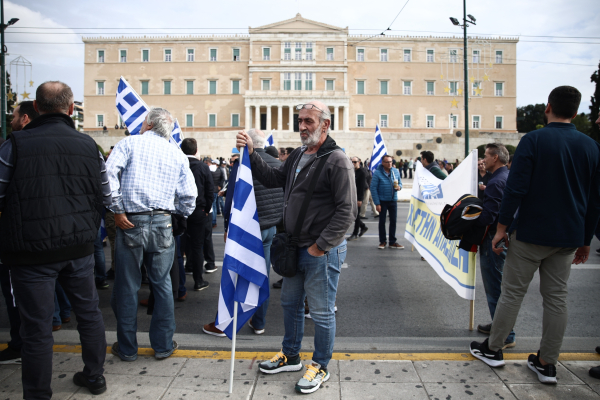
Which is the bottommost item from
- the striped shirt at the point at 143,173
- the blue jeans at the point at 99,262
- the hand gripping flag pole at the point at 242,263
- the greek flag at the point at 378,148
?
the blue jeans at the point at 99,262

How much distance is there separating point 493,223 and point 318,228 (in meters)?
1.66

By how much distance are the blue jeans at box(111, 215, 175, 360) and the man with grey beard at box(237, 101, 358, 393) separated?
862mm

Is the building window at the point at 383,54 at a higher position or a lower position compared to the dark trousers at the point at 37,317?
higher

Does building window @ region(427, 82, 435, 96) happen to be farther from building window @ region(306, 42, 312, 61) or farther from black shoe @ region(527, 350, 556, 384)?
black shoe @ region(527, 350, 556, 384)

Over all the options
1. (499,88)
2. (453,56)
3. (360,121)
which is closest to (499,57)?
(499,88)

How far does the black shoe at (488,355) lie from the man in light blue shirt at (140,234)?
2351 mm

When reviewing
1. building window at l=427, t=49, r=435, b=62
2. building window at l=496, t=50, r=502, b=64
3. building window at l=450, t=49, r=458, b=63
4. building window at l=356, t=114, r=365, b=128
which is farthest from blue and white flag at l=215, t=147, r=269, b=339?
building window at l=496, t=50, r=502, b=64

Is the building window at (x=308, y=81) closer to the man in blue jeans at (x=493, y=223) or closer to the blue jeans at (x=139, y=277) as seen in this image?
the man in blue jeans at (x=493, y=223)

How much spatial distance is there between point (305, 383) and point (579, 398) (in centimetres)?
172

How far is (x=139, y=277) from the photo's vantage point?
3326 mm

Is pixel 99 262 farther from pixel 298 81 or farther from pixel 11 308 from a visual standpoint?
pixel 298 81

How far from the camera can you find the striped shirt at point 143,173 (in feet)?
10.4

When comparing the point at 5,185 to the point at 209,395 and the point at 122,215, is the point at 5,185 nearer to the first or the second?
the point at 122,215

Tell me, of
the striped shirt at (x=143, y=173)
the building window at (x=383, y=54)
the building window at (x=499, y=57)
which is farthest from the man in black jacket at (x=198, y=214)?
the building window at (x=499, y=57)
